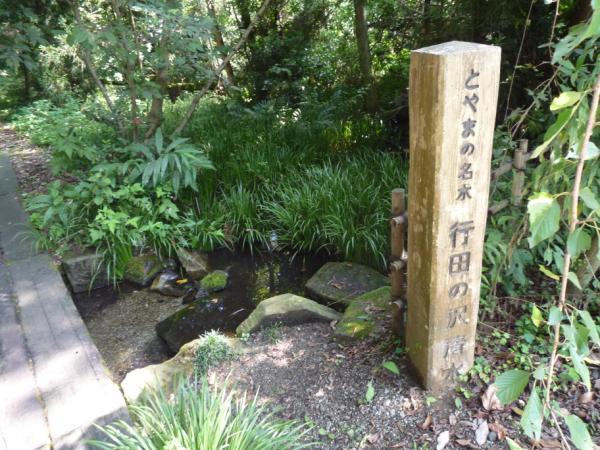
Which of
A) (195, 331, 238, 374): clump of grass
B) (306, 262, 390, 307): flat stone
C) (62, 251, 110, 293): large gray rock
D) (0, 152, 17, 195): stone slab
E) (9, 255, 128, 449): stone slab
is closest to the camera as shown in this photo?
(9, 255, 128, 449): stone slab

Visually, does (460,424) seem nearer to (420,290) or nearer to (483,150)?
(420,290)

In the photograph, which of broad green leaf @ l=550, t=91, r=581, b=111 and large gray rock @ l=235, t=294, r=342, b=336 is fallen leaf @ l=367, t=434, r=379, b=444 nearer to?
large gray rock @ l=235, t=294, r=342, b=336

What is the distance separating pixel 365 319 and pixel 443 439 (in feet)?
2.95

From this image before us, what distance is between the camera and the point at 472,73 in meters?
1.71

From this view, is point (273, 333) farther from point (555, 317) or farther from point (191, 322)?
point (555, 317)

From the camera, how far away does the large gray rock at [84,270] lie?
13.5 feet

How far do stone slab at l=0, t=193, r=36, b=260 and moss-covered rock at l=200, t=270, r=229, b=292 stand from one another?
1.52 meters

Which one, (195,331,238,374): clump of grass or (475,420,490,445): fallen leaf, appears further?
(195,331,238,374): clump of grass

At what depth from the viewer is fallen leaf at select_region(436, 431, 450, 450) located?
1.99 meters

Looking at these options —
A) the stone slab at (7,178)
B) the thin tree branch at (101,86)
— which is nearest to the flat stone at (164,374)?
the thin tree branch at (101,86)

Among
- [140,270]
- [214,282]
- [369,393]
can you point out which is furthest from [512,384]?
[140,270]

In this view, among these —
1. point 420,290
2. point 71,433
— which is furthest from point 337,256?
point 71,433

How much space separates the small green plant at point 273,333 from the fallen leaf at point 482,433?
Result: 1.22m

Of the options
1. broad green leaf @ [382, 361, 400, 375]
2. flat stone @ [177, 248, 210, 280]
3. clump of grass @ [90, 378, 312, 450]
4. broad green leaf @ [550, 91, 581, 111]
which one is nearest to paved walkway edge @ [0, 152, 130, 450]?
clump of grass @ [90, 378, 312, 450]
